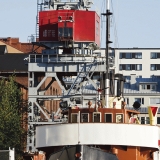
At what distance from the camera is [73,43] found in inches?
3740

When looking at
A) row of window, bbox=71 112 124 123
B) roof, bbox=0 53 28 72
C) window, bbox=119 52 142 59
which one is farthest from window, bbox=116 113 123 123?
window, bbox=119 52 142 59

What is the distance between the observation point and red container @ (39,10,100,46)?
94750 mm

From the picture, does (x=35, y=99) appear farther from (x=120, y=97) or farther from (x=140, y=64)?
(x=140, y=64)

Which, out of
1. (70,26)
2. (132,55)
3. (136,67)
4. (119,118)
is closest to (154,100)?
(136,67)

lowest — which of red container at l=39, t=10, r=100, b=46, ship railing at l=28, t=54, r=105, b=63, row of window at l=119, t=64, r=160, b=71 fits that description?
ship railing at l=28, t=54, r=105, b=63

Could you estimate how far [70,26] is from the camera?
312ft

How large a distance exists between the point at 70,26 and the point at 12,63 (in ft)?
120

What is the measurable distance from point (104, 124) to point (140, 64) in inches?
4876

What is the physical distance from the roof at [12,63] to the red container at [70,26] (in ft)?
101

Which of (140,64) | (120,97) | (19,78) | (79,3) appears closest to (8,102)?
(79,3)

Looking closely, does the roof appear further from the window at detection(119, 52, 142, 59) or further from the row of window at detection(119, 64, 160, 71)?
the row of window at detection(119, 64, 160, 71)

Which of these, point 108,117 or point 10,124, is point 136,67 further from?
point 108,117

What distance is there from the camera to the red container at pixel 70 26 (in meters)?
94.8

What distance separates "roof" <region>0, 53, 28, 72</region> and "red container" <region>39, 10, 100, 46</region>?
101 ft
